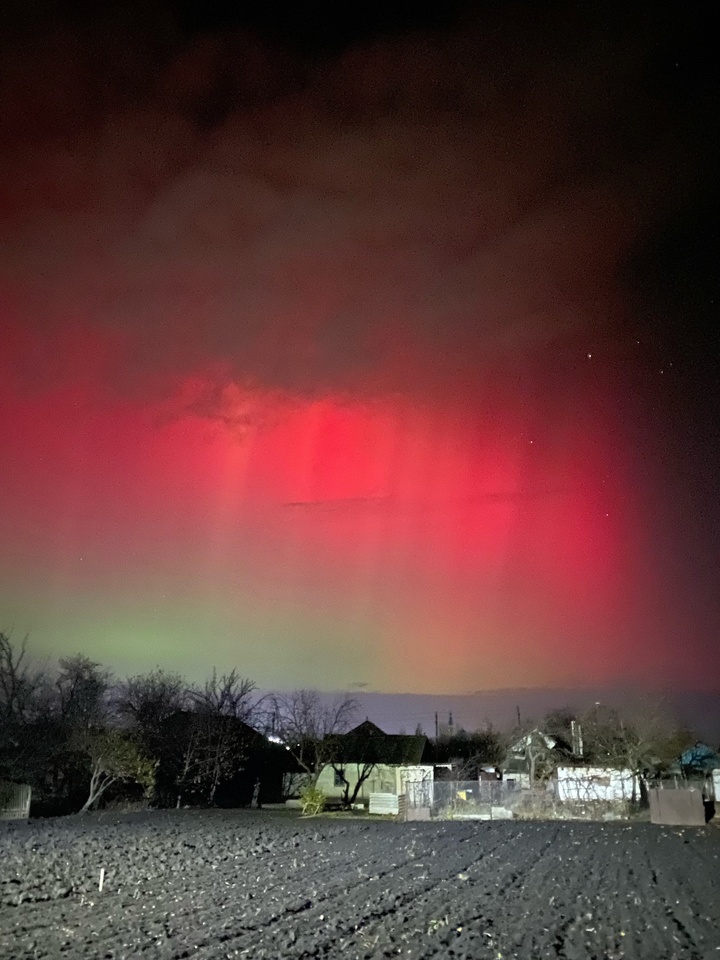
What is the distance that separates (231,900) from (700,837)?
62.9ft

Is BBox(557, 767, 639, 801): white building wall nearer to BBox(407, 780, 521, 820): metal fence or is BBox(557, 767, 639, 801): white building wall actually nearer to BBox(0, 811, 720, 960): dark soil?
BBox(407, 780, 521, 820): metal fence

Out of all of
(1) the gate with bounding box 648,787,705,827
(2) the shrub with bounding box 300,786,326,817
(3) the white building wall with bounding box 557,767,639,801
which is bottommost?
(2) the shrub with bounding box 300,786,326,817

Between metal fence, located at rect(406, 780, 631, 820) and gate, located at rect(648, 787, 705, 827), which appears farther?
metal fence, located at rect(406, 780, 631, 820)

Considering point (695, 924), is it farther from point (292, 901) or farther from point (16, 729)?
point (16, 729)

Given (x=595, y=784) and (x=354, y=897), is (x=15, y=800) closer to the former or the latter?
(x=354, y=897)

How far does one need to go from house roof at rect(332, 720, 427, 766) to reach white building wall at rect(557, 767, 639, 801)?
1642 centimetres

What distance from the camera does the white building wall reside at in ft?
134

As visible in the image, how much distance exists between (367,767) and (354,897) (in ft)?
151

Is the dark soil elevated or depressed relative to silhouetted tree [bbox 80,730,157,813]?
depressed

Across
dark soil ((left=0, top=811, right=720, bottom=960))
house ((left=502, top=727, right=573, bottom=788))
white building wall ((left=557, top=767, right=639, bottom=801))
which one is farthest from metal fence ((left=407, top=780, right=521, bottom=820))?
dark soil ((left=0, top=811, right=720, bottom=960))

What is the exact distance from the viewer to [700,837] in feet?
85.9

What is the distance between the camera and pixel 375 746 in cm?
6222

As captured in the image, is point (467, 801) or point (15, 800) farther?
point (467, 801)

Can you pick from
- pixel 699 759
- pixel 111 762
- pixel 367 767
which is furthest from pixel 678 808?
pixel 699 759
